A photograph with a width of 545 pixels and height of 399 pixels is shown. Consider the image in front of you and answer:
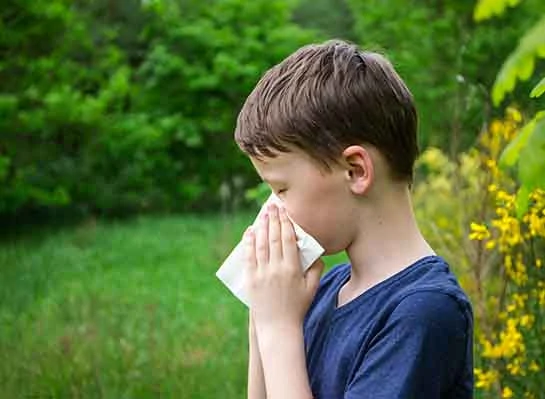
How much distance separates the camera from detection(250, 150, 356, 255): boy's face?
A: 6.40ft

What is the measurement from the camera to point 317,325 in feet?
6.82

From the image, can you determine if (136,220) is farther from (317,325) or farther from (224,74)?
(317,325)

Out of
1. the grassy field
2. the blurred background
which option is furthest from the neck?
the grassy field

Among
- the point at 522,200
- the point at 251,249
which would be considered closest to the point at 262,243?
the point at 251,249

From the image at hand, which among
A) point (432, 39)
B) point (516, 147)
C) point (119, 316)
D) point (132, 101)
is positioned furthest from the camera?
point (132, 101)

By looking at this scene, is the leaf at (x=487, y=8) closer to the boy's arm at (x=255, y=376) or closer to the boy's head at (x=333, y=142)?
the boy's head at (x=333, y=142)

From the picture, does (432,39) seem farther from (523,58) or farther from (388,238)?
(523,58)

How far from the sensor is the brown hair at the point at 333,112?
195 centimetres

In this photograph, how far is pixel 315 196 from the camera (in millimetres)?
1957

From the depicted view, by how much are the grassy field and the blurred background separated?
23mm

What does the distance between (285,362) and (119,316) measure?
5.30 metres

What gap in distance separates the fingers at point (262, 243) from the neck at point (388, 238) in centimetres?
16

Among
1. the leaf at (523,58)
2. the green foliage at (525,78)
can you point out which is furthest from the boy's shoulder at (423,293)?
the leaf at (523,58)

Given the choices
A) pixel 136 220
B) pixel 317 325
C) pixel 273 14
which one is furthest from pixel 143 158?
pixel 317 325
